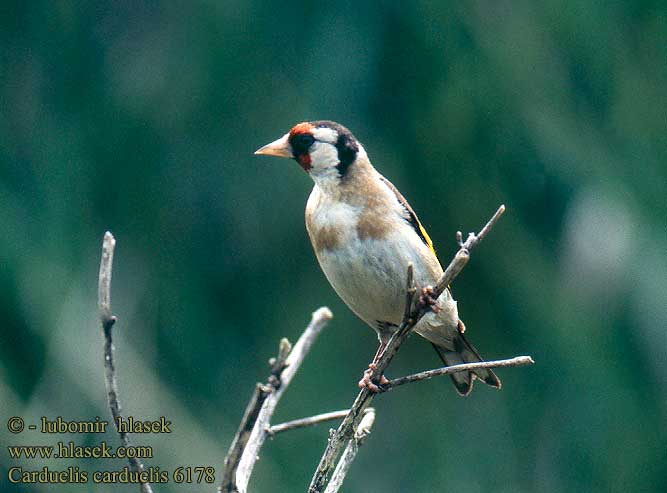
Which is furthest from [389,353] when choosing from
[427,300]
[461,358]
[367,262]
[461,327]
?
[461,358]

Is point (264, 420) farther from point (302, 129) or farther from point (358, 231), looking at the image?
point (302, 129)

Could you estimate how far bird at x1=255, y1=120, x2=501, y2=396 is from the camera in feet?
11.2

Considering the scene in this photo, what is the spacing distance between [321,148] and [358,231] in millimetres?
344

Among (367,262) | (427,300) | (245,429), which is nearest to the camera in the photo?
(245,429)

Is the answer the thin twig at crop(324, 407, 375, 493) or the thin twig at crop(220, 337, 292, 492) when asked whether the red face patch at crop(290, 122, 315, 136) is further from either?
the thin twig at crop(220, 337, 292, 492)

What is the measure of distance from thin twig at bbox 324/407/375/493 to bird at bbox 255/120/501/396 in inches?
26.7

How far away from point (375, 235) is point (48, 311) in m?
3.08

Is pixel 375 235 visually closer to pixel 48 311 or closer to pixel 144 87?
pixel 48 311

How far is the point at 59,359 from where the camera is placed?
577 centimetres

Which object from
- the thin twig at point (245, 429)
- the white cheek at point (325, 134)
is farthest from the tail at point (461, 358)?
the thin twig at point (245, 429)

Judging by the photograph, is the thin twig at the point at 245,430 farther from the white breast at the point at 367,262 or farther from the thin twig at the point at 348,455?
the white breast at the point at 367,262

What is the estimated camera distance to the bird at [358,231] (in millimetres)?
3406

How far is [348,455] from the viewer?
98.5 inches

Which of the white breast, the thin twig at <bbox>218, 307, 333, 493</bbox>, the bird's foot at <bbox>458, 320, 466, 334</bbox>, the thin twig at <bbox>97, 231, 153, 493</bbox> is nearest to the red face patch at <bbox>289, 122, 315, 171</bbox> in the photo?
the white breast
